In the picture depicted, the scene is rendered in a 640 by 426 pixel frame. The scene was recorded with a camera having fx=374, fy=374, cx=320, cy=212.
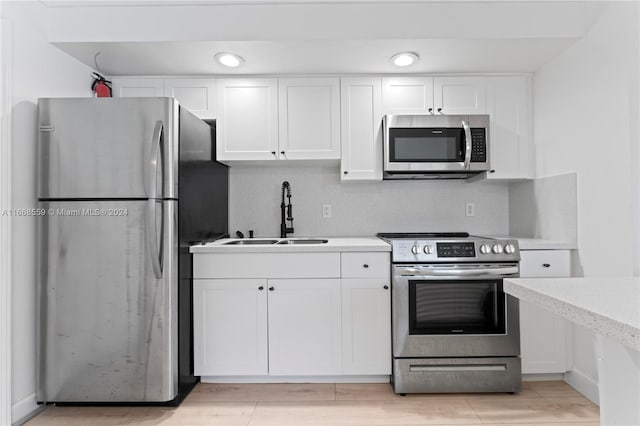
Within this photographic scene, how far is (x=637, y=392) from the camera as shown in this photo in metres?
0.87

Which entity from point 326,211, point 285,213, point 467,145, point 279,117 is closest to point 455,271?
point 467,145

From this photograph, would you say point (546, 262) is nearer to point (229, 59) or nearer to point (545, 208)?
point (545, 208)

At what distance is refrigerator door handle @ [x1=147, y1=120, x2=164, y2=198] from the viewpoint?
2.02 metres

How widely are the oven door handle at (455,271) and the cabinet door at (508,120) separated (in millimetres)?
762

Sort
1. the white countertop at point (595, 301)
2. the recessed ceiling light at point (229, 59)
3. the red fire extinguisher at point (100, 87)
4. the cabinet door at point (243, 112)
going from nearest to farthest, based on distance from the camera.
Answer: the white countertop at point (595, 301) < the recessed ceiling light at point (229, 59) < the red fire extinguisher at point (100, 87) < the cabinet door at point (243, 112)

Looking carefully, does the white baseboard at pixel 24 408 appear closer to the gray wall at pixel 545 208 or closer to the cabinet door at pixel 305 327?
the cabinet door at pixel 305 327

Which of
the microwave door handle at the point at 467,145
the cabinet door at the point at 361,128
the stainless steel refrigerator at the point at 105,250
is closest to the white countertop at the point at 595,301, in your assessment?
the microwave door handle at the point at 467,145

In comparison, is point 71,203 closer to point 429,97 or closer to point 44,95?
point 44,95

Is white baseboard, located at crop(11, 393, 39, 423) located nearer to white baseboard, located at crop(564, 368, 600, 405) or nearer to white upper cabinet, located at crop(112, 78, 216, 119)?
white upper cabinet, located at crop(112, 78, 216, 119)

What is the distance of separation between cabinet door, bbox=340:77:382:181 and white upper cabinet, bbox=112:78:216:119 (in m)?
0.94

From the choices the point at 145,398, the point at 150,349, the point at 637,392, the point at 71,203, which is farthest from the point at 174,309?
the point at 637,392

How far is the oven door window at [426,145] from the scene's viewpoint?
2.58 m

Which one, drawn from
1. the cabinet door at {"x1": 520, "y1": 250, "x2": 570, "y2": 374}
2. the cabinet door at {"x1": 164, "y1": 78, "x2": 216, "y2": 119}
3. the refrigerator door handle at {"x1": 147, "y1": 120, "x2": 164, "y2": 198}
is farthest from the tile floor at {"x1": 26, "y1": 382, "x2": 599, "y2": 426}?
the cabinet door at {"x1": 164, "y1": 78, "x2": 216, "y2": 119}

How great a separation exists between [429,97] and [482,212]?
1.03 m
